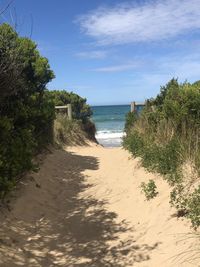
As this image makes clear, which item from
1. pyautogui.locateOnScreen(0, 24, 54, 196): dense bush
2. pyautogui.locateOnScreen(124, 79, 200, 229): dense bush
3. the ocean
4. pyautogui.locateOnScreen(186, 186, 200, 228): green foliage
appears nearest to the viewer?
pyautogui.locateOnScreen(186, 186, 200, 228): green foliage

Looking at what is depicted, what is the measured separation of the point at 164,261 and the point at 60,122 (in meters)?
16.0

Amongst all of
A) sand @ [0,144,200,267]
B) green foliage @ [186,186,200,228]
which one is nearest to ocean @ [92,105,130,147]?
sand @ [0,144,200,267]

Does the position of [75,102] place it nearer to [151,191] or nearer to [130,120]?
[130,120]

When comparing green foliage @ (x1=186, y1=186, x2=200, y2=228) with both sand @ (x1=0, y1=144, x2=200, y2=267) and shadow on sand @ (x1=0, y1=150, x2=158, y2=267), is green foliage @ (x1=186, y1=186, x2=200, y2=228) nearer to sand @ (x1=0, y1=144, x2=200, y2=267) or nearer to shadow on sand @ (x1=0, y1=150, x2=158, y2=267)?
sand @ (x1=0, y1=144, x2=200, y2=267)

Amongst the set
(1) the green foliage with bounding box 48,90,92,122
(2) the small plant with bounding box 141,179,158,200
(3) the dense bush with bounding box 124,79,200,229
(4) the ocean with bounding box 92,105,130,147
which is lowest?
(4) the ocean with bounding box 92,105,130,147

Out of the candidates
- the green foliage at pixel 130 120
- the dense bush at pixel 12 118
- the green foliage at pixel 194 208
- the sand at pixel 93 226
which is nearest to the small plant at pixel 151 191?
the sand at pixel 93 226

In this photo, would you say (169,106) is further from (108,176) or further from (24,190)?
(24,190)

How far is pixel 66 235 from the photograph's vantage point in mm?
6867

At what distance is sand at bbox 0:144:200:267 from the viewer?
574cm

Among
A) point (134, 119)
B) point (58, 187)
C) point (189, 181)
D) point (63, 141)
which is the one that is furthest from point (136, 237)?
point (63, 141)

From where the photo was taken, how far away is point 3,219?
275 inches

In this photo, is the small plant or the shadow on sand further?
the small plant

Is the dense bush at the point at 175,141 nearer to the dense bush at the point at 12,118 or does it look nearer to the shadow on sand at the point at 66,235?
the shadow on sand at the point at 66,235

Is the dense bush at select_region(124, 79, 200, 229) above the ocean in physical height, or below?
above
